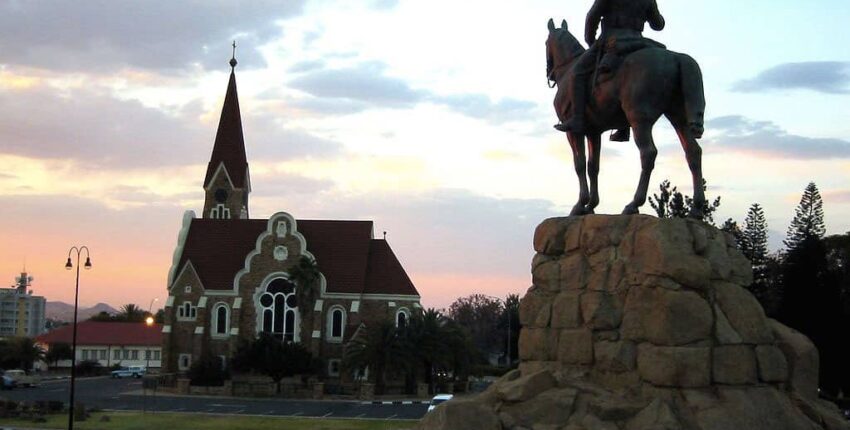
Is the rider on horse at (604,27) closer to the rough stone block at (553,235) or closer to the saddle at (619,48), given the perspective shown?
the saddle at (619,48)

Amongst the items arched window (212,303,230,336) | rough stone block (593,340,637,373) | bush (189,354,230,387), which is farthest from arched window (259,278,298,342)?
rough stone block (593,340,637,373)

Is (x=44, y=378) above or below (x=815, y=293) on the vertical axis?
below

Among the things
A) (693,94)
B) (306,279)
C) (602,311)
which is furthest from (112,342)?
(693,94)

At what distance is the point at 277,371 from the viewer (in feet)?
194

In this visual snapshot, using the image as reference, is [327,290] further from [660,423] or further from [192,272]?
[660,423]

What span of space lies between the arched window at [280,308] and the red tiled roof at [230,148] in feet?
57.2

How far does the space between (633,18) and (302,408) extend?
131ft

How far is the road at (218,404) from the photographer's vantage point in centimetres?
4366

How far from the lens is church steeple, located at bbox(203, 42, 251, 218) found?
270 ft

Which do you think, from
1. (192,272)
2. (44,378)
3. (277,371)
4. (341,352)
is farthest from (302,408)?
(44,378)

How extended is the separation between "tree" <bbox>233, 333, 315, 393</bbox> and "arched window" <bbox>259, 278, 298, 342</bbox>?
610 cm

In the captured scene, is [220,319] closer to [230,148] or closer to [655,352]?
[230,148]

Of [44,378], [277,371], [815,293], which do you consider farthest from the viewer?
[44,378]

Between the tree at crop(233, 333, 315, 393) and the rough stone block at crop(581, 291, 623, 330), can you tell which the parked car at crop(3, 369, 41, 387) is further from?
the rough stone block at crop(581, 291, 623, 330)
